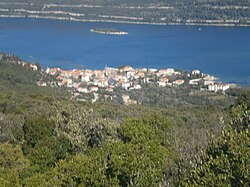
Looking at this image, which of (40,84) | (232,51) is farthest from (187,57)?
(40,84)

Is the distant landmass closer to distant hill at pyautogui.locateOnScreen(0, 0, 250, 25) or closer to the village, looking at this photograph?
distant hill at pyautogui.locateOnScreen(0, 0, 250, 25)

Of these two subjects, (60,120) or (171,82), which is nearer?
(60,120)

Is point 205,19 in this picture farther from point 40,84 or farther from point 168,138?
point 168,138

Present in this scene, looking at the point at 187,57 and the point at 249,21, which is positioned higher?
the point at 249,21

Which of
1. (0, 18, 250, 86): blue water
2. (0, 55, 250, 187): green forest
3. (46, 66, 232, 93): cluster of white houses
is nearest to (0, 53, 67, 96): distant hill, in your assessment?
(46, 66, 232, 93): cluster of white houses

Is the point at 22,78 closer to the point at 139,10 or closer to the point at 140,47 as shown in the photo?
the point at 140,47

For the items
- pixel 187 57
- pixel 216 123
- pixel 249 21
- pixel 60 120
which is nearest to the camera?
pixel 60 120
